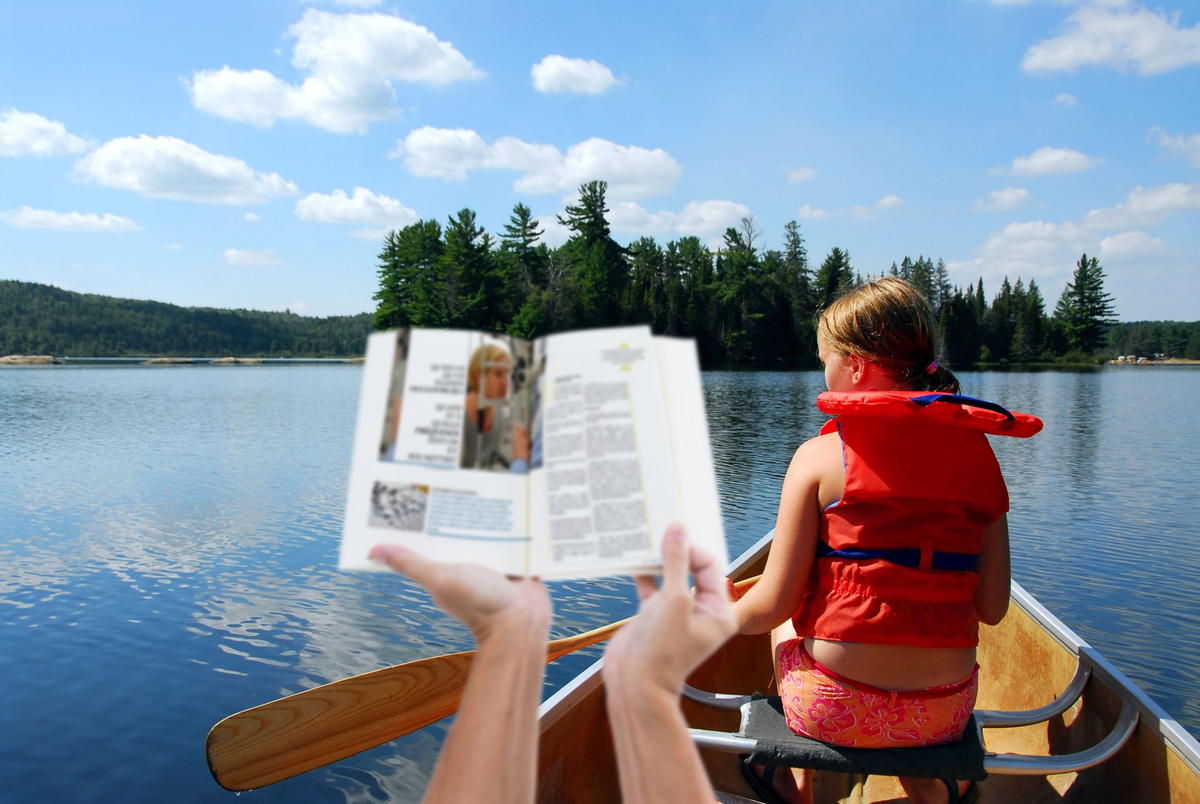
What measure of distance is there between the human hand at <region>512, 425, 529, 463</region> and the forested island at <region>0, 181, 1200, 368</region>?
112 feet

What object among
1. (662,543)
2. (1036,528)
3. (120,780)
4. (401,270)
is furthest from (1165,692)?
(401,270)

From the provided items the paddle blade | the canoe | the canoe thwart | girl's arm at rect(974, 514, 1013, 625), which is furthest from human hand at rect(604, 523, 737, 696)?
the paddle blade

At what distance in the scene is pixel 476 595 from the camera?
2.81 feet

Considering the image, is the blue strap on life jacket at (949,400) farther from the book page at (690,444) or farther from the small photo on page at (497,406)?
the small photo on page at (497,406)

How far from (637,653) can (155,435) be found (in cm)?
1771

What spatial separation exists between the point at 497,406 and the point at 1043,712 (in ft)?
7.40

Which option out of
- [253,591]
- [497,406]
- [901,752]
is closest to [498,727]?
[497,406]

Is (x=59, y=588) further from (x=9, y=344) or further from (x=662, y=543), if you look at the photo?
(x=9, y=344)

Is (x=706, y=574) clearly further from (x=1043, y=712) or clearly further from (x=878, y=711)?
(x=1043, y=712)

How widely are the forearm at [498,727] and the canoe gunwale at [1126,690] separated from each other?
6.52 feet

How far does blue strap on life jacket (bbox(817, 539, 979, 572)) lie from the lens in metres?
1.73

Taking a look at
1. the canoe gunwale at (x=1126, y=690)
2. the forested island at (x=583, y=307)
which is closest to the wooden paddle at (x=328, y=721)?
the canoe gunwale at (x=1126, y=690)

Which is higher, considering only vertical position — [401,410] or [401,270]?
[401,270]

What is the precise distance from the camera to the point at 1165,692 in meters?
4.71
